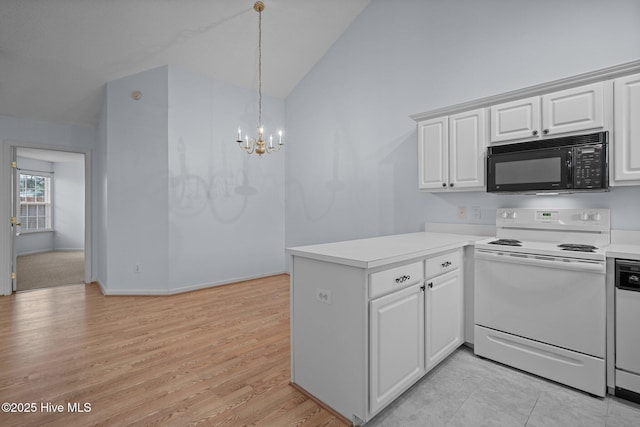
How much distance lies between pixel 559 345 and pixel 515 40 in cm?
259

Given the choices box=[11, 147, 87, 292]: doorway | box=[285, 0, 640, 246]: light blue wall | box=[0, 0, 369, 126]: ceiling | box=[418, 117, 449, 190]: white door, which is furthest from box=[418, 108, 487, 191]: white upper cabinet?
box=[11, 147, 87, 292]: doorway

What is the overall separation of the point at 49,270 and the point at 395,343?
6.92 m

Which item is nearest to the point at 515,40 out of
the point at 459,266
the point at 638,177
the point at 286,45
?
the point at 638,177

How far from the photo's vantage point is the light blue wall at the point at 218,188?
4242 mm

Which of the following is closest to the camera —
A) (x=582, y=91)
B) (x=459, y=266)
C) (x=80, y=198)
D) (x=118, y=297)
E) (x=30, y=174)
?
(x=582, y=91)

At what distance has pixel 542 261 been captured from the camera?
209cm

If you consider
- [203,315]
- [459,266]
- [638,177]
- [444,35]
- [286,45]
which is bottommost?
[203,315]

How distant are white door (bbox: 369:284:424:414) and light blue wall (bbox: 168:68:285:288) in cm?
340

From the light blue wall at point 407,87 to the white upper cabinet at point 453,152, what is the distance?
Answer: 0.34m

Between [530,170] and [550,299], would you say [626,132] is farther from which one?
[550,299]

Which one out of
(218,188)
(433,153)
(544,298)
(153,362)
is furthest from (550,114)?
(218,188)

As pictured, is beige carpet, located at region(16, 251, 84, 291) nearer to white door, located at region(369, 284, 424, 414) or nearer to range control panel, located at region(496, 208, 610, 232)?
white door, located at region(369, 284, 424, 414)

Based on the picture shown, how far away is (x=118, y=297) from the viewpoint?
4.10 meters

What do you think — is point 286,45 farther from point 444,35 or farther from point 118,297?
point 118,297
